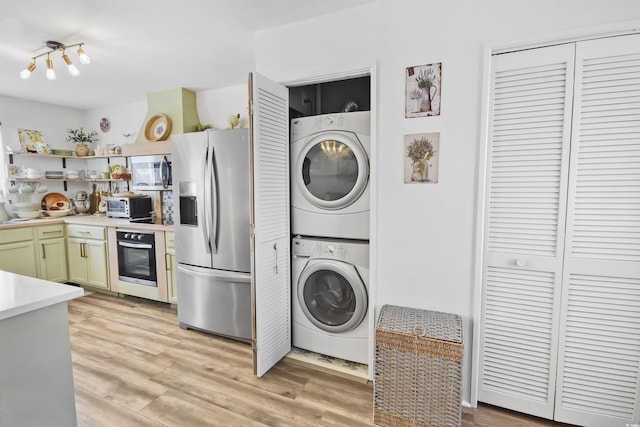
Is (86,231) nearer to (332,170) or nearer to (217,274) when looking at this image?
(217,274)

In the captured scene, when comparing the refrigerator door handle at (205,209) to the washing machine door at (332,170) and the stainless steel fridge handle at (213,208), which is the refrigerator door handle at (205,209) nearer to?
the stainless steel fridge handle at (213,208)

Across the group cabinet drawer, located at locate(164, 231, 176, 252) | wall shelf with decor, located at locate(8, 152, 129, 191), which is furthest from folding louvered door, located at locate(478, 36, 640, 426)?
wall shelf with decor, located at locate(8, 152, 129, 191)

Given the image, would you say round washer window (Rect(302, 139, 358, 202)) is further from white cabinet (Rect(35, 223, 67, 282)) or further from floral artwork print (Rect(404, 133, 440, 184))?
white cabinet (Rect(35, 223, 67, 282))

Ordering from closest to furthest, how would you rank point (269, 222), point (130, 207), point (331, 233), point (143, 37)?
point (269, 222), point (331, 233), point (143, 37), point (130, 207)

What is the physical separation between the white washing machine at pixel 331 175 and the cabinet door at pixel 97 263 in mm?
2664

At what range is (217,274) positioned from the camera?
2646mm

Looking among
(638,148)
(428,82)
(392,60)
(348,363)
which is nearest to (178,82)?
(392,60)

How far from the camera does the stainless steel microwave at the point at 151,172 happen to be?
11.7 ft

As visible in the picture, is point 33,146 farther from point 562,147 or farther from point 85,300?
point 562,147

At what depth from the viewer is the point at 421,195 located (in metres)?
1.89

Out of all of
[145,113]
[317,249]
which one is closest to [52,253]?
[145,113]

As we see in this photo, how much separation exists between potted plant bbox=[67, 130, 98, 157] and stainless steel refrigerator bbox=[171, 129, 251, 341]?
2.68 m

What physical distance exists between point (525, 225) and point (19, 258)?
4.87 m

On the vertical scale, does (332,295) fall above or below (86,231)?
below
